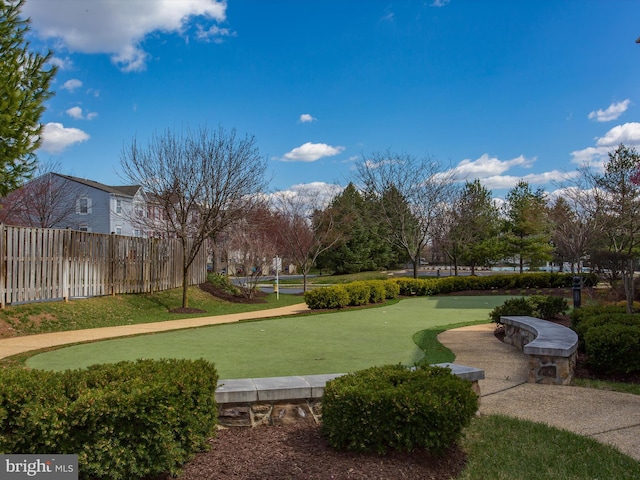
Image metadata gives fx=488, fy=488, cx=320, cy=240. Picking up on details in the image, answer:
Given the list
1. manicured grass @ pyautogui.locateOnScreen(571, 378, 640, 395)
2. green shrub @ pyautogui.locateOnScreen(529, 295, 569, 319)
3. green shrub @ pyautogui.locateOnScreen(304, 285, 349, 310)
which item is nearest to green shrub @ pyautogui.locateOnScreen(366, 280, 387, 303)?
green shrub @ pyautogui.locateOnScreen(304, 285, 349, 310)

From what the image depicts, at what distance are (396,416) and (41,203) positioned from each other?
A: 2973 cm

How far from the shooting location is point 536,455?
11.7 feet

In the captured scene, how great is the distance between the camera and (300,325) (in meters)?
11.2

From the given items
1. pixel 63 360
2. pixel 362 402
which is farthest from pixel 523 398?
pixel 63 360

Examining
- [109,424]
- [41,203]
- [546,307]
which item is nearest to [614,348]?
[546,307]

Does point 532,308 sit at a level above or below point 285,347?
above

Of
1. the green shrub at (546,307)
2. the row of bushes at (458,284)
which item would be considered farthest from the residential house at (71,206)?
the green shrub at (546,307)

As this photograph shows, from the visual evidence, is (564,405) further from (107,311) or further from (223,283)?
(223,283)

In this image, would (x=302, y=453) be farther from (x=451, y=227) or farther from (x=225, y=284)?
(x=451, y=227)

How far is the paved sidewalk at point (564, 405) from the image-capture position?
4141 mm

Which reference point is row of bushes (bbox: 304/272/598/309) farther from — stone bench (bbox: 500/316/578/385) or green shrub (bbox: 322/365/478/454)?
green shrub (bbox: 322/365/478/454)

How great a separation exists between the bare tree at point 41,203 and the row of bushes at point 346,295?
693 inches

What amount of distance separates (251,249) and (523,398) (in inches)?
673

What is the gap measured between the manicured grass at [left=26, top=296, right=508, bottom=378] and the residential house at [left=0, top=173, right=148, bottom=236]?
14.9 m
